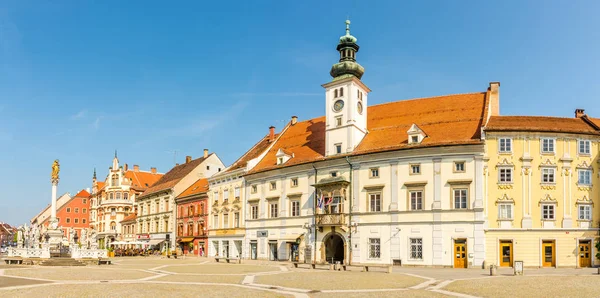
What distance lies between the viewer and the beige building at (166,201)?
72500 mm

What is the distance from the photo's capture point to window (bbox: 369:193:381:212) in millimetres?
45469

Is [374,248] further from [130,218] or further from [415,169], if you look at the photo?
[130,218]

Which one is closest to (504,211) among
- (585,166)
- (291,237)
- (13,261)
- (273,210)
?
(585,166)

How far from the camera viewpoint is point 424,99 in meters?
50.3

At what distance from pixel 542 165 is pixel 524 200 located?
9.41 ft

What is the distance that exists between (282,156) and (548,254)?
2439 cm

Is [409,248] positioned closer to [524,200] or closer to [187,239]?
[524,200]

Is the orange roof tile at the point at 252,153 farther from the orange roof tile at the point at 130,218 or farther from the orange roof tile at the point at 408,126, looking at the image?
the orange roof tile at the point at 130,218

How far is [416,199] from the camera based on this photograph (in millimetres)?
43531

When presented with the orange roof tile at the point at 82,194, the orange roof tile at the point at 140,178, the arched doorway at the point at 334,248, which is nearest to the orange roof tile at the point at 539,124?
the arched doorway at the point at 334,248

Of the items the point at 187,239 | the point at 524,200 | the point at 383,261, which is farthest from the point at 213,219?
the point at 524,200

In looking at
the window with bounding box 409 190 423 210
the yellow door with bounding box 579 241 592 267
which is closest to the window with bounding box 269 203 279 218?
the window with bounding box 409 190 423 210

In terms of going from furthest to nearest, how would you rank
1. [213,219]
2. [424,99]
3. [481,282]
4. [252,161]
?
[213,219] < [252,161] < [424,99] < [481,282]

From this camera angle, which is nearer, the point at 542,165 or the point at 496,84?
the point at 542,165
